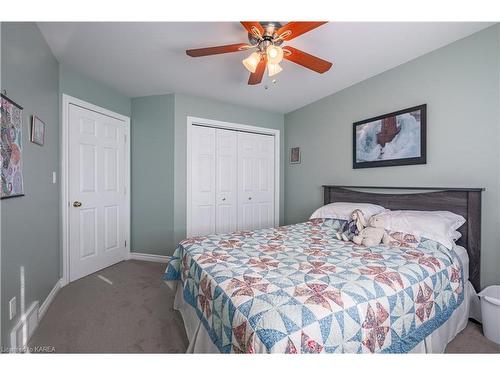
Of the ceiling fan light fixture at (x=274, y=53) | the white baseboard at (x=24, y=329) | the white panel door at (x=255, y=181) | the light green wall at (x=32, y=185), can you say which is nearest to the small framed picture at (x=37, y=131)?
the light green wall at (x=32, y=185)

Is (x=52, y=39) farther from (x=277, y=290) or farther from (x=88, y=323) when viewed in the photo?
(x=277, y=290)

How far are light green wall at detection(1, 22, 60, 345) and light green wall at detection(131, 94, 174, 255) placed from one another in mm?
999

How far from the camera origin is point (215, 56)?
2.19 m

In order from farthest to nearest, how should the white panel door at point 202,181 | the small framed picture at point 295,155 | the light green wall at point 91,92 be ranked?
the small framed picture at point 295,155
the white panel door at point 202,181
the light green wall at point 91,92

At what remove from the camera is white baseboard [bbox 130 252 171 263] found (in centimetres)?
320

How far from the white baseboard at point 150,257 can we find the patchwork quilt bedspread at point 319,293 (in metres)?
1.55

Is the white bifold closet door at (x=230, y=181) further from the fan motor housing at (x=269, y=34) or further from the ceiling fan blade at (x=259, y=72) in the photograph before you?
the fan motor housing at (x=269, y=34)

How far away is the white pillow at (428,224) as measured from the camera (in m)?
1.67

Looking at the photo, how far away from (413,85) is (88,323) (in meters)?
3.52

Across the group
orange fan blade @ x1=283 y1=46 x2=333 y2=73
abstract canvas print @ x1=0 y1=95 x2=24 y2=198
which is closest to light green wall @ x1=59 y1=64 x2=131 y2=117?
abstract canvas print @ x1=0 y1=95 x2=24 y2=198

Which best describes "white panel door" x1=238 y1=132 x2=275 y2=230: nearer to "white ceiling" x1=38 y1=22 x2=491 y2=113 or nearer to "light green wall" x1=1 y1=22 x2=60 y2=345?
"white ceiling" x1=38 y1=22 x2=491 y2=113

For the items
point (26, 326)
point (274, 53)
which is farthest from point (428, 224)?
point (26, 326)

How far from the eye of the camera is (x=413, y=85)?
2215mm
